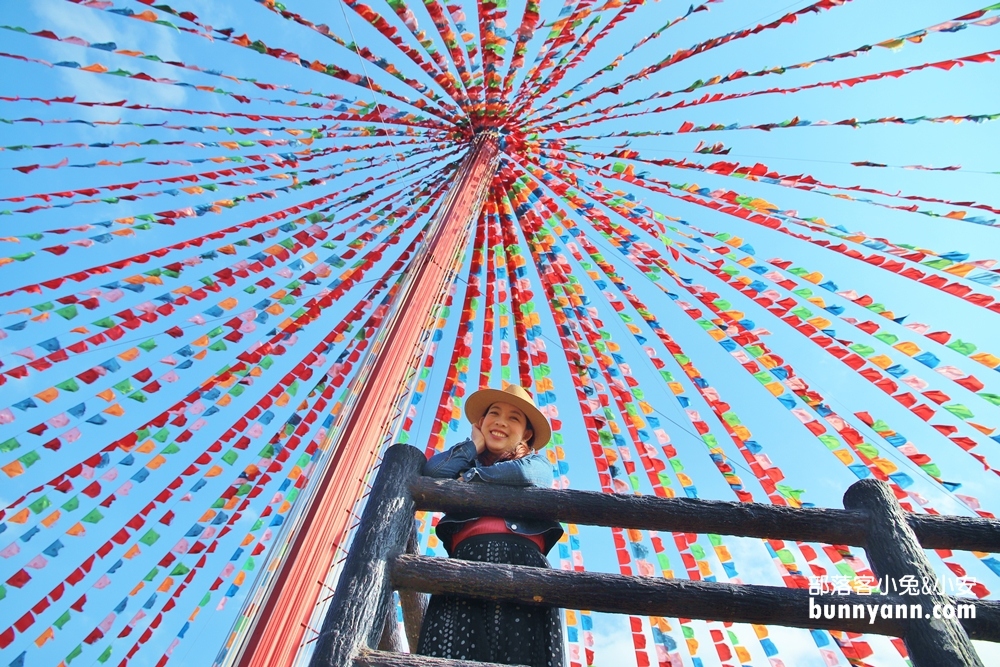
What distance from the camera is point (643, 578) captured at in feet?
6.95

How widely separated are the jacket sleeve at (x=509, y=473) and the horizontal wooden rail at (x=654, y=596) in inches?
19.2

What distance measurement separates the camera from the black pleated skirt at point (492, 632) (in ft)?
7.99

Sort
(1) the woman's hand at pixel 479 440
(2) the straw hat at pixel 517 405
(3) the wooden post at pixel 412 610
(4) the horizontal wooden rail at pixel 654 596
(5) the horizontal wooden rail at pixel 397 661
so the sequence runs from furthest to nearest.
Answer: (2) the straw hat at pixel 517 405, (1) the woman's hand at pixel 479 440, (3) the wooden post at pixel 412 610, (4) the horizontal wooden rail at pixel 654 596, (5) the horizontal wooden rail at pixel 397 661

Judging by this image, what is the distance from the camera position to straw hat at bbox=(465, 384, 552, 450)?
346cm

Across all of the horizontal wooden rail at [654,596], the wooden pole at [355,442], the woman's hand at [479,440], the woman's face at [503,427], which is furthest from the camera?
the woman's face at [503,427]

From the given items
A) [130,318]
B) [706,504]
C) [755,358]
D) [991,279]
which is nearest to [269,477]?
[130,318]

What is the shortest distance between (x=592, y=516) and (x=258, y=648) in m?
1.44

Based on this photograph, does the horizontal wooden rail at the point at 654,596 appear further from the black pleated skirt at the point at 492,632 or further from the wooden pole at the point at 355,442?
the wooden pole at the point at 355,442

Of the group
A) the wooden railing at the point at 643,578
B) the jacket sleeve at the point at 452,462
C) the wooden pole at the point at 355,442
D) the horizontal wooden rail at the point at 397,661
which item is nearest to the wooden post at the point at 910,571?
the wooden railing at the point at 643,578

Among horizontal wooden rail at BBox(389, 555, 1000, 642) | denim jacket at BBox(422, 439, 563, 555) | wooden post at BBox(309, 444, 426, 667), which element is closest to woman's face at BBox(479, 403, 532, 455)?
denim jacket at BBox(422, 439, 563, 555)

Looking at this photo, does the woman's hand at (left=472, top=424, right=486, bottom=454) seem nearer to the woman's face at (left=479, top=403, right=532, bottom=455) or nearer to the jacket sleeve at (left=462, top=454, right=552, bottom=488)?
the woman's face at (left=479, top=403, right=532, bottom=455)

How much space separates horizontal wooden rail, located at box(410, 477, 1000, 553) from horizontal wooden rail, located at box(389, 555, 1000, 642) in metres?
0.24

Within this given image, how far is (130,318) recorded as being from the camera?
6.12 meters

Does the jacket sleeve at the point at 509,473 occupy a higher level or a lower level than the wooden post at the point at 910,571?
lower
